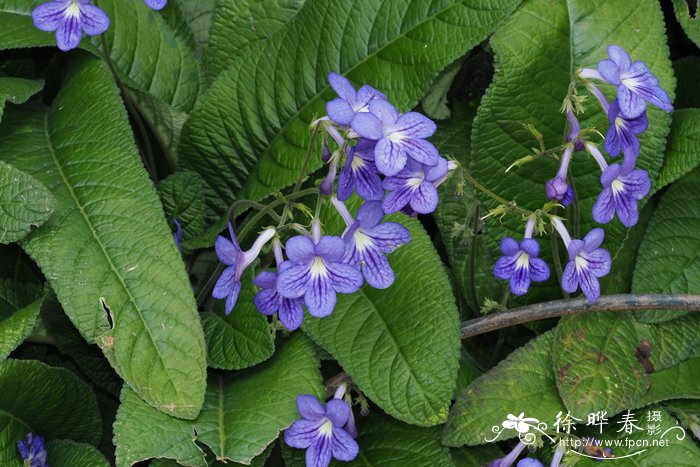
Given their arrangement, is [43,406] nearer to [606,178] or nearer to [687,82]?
[606,178]

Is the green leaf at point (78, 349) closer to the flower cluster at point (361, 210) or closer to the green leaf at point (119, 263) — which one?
the green leaf at point (119, 263)

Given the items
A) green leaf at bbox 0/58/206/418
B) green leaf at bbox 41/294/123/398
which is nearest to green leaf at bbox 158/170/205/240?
green leaf at bbox 0/58/206/418

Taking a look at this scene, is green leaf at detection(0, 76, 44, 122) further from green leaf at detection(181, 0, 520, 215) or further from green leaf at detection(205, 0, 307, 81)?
green leaf at detection(205, 0, 307, 81)

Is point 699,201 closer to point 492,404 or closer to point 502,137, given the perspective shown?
point 502,137

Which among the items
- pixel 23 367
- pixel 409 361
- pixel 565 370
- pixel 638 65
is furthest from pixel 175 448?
pixel 638 65

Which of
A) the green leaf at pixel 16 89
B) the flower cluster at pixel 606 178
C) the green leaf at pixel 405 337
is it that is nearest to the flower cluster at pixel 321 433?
the green leaf at pixel 405 337

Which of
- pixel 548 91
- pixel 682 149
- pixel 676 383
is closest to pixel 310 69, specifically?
pixel 548 91

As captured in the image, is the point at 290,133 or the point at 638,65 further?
the point at 290,133
